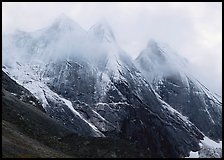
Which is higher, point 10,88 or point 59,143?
Result: point 10,88

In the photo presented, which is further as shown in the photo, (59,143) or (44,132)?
(44,132)

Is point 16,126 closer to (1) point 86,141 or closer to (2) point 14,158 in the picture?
(1) point 86,141

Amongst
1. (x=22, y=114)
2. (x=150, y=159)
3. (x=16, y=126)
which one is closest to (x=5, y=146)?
(x=16, y=126)

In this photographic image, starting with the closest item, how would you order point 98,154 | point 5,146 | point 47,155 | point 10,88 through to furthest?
1. point 5,146
2. point 47,155
3. point 98,154
4. point 10,88

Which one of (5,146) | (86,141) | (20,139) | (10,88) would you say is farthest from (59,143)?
(10,88)

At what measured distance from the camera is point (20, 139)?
106438 mm

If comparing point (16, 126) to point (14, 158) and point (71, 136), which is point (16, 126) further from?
point (14, 158)

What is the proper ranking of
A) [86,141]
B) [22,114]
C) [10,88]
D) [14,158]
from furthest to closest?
[10,88] < [22,114] < [86,141] < [14,158]

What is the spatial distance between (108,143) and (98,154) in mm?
6794

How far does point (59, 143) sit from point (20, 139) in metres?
22.2

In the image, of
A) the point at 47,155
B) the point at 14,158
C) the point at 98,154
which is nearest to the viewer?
the point at 14,158

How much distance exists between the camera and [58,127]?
A: 15338 cm

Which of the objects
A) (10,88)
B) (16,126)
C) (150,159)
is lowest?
(150,159)

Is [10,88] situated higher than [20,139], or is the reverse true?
[10,88]
